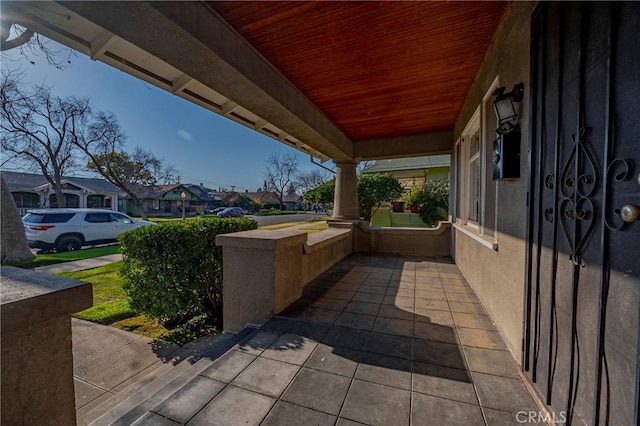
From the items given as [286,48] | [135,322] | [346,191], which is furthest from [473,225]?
[135,322]

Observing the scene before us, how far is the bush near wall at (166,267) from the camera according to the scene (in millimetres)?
3518

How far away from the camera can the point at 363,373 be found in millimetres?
2016

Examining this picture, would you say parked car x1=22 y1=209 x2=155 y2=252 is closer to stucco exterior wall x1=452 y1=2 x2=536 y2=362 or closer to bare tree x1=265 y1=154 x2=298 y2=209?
stucco exterior wall x1=452 y1=2 x2=536 y2=362

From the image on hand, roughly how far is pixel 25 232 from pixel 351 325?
36.8 feet

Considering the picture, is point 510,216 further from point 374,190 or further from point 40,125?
point 40,125

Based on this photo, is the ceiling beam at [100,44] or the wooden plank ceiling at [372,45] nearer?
the ceiling beam at [100,44]

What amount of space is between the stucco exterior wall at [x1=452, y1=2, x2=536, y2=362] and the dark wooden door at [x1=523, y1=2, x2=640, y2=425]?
192mm

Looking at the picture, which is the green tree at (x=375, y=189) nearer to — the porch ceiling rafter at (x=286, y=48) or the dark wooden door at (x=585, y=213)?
the porch ceiling rafter at (x=286, y=48)

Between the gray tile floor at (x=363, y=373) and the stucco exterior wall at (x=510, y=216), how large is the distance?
0.26 meters

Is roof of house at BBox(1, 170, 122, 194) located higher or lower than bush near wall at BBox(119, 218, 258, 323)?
higher

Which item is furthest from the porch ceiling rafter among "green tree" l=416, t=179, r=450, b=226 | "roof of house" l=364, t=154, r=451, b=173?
"roof of house" l=364, t=154, r=451, b=173

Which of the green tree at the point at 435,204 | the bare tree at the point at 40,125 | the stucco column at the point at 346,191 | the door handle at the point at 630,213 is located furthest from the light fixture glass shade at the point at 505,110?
the bare tree at the point at 40,125

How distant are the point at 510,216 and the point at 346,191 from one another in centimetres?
451

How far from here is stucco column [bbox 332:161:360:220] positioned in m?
6.62
